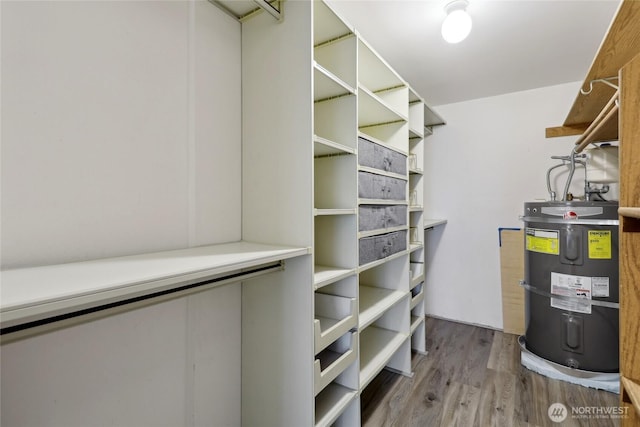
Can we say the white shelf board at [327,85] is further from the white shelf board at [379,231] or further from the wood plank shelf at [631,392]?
the wood plank shelf at [631,392]

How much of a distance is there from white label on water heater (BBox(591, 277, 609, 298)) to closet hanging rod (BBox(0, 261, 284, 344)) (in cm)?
221

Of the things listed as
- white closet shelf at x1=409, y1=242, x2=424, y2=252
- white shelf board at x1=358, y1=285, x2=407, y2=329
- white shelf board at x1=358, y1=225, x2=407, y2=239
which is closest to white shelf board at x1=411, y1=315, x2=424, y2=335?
white shelf board at x1=358, y1=285, x2=407, y2=329

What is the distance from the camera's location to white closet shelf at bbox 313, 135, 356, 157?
1275mm

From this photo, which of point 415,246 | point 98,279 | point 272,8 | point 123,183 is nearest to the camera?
point 98,279

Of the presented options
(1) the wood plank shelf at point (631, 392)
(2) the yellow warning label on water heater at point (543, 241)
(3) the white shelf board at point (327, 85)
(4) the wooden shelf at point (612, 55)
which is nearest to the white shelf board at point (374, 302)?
(1) the wood plank shelf at point (631, 392)

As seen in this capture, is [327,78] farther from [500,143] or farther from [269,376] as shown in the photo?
[500,143]

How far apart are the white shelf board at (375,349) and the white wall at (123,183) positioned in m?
0.69

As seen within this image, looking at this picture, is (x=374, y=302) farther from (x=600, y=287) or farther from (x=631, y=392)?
(x=600, y=287)

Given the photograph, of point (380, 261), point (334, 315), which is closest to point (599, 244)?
point (380, 261)

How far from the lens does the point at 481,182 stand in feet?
9.70

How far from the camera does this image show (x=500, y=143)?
112 inches

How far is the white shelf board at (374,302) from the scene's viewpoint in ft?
5.30

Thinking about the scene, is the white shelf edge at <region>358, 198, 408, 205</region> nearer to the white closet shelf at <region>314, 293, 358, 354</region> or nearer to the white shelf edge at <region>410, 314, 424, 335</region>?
the white closet shelf at <region>314, 293, 358, 354</region>

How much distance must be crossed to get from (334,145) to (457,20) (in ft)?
3.21
